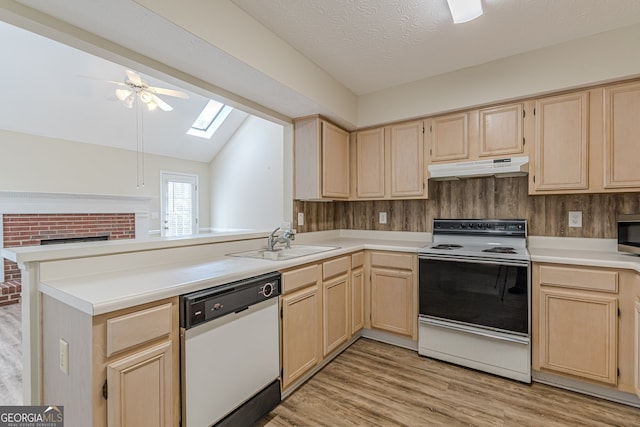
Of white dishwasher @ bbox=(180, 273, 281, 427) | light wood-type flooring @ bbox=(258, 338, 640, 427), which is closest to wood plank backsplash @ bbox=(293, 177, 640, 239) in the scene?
light wood-type flooring @ bbox=(258, 338, 640, 427)

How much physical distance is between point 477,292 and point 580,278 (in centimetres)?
62

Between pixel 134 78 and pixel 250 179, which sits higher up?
pixel 134 78

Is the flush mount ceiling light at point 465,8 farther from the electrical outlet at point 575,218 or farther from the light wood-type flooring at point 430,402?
the light wood-type flooring at point 430,402

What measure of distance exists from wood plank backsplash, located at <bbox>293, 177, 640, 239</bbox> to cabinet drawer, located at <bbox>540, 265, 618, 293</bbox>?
0.58 metres

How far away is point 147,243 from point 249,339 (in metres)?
0.79

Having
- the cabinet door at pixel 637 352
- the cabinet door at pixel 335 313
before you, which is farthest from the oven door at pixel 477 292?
the cabinet door at pixel 335 313

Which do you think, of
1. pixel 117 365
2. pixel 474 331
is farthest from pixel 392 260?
pixel 117 365

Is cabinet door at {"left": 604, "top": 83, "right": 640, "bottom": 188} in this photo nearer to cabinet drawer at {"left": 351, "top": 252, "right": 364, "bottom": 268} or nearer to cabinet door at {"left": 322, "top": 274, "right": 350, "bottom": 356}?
cabinet drawer at {"left": 351, "top": 252, "right": 364, "bottom": 268}

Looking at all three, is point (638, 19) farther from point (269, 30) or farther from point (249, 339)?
point (249, 339)

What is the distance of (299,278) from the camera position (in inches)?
78.2

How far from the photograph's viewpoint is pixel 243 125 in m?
5.96

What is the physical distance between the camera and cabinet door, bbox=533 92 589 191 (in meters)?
2.16

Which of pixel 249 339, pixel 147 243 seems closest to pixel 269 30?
pixel 147 243

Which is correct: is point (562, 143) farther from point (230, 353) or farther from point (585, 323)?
point (230, 353)
